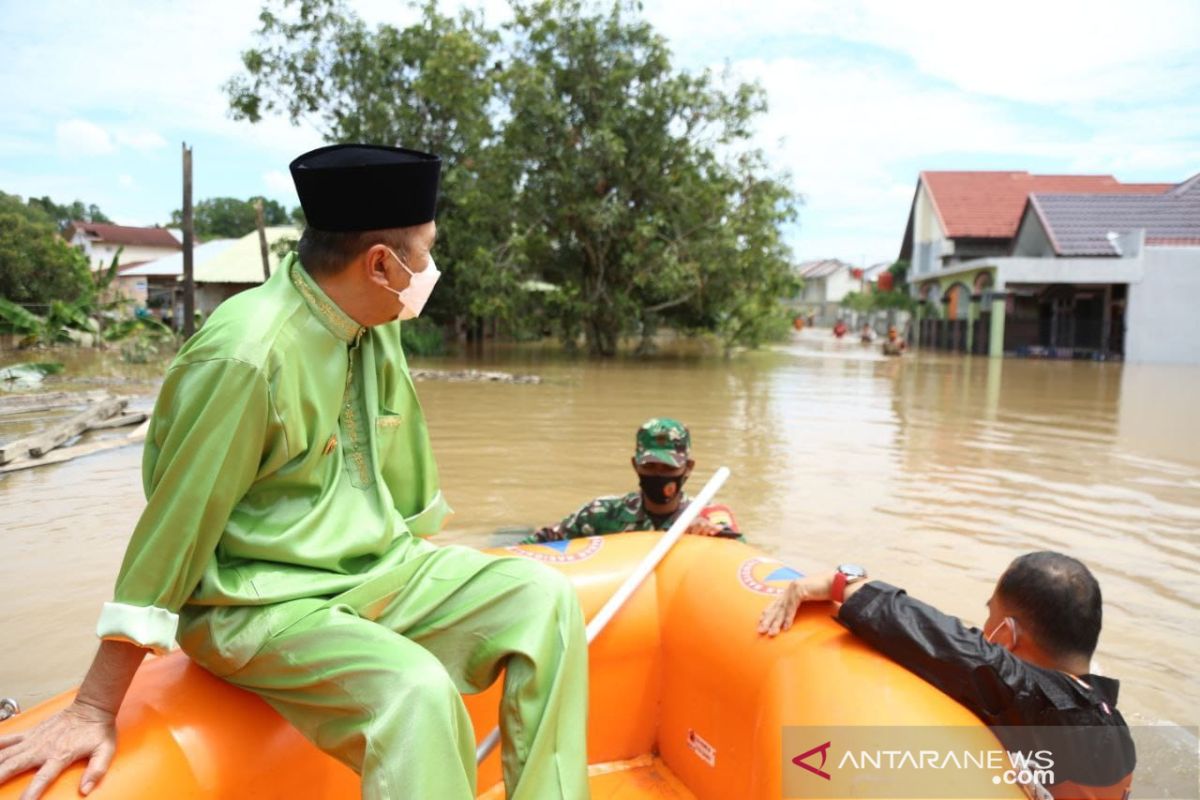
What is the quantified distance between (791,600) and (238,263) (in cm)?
2866

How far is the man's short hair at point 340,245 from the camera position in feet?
5.44

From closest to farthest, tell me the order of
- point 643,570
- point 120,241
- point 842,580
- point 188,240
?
point 842,580, point 643,570, point 188,240, point 120,241

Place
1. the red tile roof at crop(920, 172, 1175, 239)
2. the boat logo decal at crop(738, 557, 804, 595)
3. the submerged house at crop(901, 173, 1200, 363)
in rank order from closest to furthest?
the boat logo decal at crop(738, 557, 804, 595) < the submerged house at crop(901, 173, 1200, 363) < the red tile roof at crop(920, 172, 1175, 239)

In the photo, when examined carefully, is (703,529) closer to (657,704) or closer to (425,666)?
(657,704)

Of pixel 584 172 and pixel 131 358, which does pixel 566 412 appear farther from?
pixel 131 358

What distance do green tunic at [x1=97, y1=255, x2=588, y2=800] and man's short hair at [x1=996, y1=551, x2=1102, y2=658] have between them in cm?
88

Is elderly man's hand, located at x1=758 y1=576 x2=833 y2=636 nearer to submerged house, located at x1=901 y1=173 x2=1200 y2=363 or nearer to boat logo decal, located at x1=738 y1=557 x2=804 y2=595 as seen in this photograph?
boat logo decal, located at x1=738 y1=557 x2=804 y2=595

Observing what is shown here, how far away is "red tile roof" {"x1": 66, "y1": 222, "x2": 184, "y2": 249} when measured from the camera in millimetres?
43656

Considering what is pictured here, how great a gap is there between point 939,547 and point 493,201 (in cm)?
1405

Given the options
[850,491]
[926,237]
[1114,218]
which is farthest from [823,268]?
[850,491]

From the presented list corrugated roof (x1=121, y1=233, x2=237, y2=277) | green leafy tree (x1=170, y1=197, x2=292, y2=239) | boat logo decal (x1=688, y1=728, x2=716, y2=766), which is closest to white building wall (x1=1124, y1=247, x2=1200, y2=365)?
boat logo decal (x1=688, y1=728, x2=716, y2=766)

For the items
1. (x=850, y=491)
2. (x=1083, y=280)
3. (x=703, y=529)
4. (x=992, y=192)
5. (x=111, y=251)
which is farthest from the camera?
(x=111, y=251)

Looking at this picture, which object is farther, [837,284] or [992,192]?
[837,284]

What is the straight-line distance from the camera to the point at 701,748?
93.7 inches
